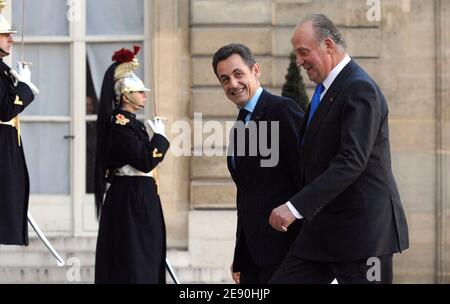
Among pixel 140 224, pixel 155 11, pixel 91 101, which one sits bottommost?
pixel 140 224

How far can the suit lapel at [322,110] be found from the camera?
624 cm

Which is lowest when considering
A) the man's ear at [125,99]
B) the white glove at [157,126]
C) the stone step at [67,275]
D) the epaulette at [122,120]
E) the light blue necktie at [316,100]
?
the stone step at [67,275]

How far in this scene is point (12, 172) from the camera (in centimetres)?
934

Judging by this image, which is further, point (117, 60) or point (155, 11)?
point (155, 11)

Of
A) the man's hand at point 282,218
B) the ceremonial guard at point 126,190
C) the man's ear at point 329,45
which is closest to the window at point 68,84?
Result: the ceremonial guard at point 126,190

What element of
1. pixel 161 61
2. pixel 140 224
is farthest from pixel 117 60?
pixel 161 61

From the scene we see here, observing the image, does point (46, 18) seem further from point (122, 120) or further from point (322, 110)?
point (322, 110)

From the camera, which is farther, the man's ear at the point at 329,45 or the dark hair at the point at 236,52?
the dark hair at the point at 236,52

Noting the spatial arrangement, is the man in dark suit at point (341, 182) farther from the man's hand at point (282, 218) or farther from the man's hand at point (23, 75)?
the man's hand at point (23, 75)

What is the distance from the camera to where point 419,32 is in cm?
1271

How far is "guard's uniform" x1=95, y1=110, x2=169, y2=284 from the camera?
385 inches

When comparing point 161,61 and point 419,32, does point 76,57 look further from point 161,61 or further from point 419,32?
point 419,32

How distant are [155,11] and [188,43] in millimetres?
420

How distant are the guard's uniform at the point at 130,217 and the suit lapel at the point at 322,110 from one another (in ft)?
11.5
